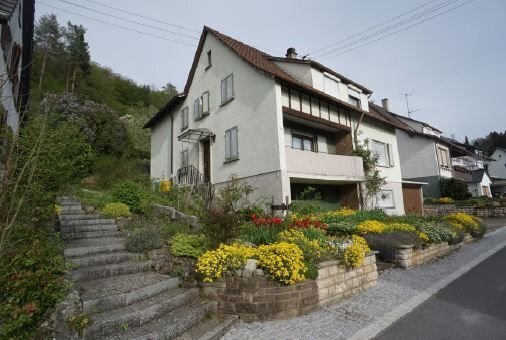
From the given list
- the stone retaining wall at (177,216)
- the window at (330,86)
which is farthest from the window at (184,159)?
the window at (330,86)

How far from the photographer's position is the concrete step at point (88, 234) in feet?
22.6

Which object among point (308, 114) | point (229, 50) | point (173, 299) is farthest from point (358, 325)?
point (229, 50)

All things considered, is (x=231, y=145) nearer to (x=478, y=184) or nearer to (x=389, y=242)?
A: (x=389, y=242)

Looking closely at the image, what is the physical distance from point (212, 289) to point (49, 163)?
11.5 feet

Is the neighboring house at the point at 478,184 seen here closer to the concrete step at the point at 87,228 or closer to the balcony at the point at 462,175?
the balcony at the point at 462,175

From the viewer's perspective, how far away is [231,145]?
1441 cm

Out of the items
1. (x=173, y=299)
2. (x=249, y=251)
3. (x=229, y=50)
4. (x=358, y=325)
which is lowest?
(x=358, y=325)

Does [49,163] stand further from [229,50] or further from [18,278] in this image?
[229,50]

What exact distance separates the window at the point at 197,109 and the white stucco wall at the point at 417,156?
2184 centimetres

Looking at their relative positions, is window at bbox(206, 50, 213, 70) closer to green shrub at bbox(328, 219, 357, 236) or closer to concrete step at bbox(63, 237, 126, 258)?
green shrub at bbox(328, 219, 357, 236)

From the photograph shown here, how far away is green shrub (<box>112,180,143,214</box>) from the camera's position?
10.1 m

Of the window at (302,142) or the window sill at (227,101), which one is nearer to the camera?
the window sill at (227,101)

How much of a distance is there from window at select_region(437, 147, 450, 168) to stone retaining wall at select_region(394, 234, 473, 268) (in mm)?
21322

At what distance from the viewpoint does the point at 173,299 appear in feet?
15.4
